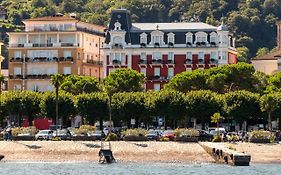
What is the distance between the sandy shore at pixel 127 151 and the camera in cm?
13188

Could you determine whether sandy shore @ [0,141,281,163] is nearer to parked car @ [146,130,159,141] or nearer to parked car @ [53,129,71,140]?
parked car @ [146,130,159,141]

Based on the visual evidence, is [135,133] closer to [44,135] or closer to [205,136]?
[44,135]

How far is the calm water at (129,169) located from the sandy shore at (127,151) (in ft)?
15.3

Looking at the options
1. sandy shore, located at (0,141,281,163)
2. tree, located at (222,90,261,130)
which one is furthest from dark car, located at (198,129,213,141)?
tree, located at (222,90,261,130)

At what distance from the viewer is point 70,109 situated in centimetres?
17838

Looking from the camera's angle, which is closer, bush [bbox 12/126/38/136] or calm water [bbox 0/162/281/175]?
calm water [bbox 0/162/281/175]

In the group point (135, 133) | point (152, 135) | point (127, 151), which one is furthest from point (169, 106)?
point (127, 151)

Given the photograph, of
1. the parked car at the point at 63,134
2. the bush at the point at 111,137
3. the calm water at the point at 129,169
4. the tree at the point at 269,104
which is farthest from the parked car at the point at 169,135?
the calm water at the point at 129,169

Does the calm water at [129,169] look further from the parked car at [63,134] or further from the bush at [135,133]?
the parked car at [63,134]

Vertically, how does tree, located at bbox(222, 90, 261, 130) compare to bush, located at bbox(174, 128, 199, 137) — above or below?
above

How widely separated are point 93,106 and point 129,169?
55851mm

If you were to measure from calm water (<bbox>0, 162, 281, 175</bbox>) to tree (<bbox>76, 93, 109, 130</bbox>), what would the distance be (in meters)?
46.9

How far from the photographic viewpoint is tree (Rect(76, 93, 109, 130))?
175m

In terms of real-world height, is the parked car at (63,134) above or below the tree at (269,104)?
below
